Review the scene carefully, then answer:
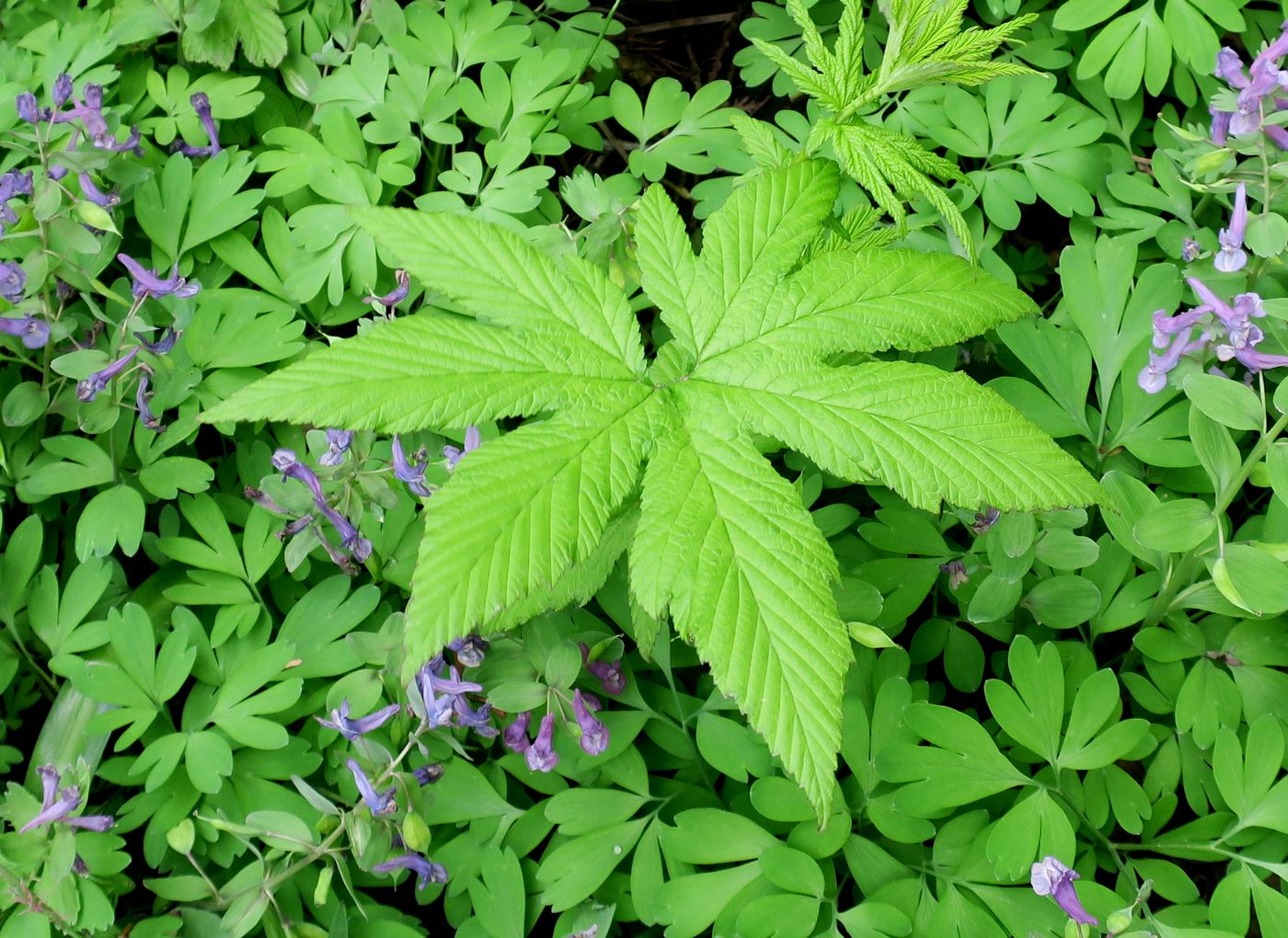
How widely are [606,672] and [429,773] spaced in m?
0.38

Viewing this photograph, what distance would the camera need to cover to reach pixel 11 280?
6.37ft

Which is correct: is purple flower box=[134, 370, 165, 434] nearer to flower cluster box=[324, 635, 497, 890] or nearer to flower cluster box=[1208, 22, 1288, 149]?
flower cluster box=[324, 635, 497, 890]

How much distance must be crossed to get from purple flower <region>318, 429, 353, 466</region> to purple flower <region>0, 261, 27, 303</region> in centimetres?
79

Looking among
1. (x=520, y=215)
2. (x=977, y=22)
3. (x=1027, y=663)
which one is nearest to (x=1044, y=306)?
(x=977, y=22)

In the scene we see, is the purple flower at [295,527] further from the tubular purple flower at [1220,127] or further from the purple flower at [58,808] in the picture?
the tubular purple flower at [1220,127]

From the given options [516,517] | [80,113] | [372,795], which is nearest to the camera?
[516,517]

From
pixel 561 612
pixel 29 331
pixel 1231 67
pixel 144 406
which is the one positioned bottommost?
pixel 561 612

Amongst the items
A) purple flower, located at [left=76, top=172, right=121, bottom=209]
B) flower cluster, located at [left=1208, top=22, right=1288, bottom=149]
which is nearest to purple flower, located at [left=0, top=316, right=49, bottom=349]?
purple flower, located at [left=76, top=172, right=121, bottom=209]

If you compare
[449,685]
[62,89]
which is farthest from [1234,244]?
[62,89]

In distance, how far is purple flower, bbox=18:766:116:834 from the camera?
1613mm

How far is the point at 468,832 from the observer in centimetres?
183

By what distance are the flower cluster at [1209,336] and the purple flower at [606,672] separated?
1.19 metres

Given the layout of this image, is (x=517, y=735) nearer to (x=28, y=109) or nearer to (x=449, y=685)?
(x=449, y=685)

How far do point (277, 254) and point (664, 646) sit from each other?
4.31 ft
